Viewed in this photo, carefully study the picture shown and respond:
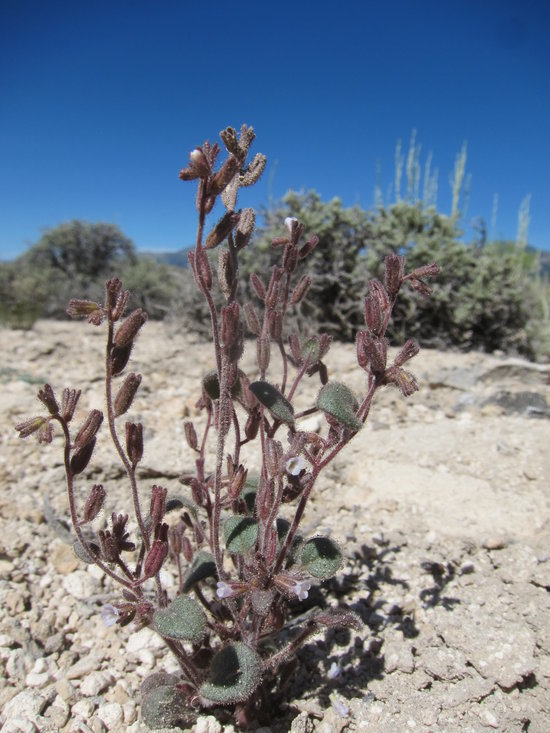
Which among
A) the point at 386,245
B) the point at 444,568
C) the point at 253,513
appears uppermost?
the point at 386,245

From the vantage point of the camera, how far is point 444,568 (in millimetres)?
2322

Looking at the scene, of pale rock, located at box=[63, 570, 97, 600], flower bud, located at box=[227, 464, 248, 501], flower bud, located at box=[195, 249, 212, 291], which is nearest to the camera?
flower bud, located at box=[195, 249, 212, 291]

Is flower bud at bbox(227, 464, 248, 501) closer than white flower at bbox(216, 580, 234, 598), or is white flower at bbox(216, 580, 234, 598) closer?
white flower at bbox(216, 580, 234, 598)

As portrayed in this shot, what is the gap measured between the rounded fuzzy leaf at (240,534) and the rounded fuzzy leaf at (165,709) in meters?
0.57

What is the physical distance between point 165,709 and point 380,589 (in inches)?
39.4

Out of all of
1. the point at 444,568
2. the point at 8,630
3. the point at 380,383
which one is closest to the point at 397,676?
the point at 444,568

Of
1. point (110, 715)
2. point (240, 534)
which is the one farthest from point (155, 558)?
point (110, 715)

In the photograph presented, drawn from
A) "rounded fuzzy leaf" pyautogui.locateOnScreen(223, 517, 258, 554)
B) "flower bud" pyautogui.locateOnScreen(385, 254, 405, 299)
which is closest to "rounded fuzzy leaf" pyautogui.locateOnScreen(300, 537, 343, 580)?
"rounded fuzzy leaf" pyautogui.locateOnScreen(223, 517, 258, 554)

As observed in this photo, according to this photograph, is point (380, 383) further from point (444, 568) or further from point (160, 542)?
point (444, 568)

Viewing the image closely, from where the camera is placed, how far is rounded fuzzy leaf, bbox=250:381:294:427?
1357mm

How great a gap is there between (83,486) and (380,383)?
2059 millimetres

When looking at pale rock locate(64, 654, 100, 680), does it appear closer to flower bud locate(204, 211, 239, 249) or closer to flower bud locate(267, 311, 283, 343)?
flower bud locate(267, 311, 283, 343)

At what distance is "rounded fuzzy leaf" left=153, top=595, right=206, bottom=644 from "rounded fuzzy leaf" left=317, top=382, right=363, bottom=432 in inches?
26.8

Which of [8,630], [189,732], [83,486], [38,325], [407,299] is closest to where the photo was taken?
[189,732]
